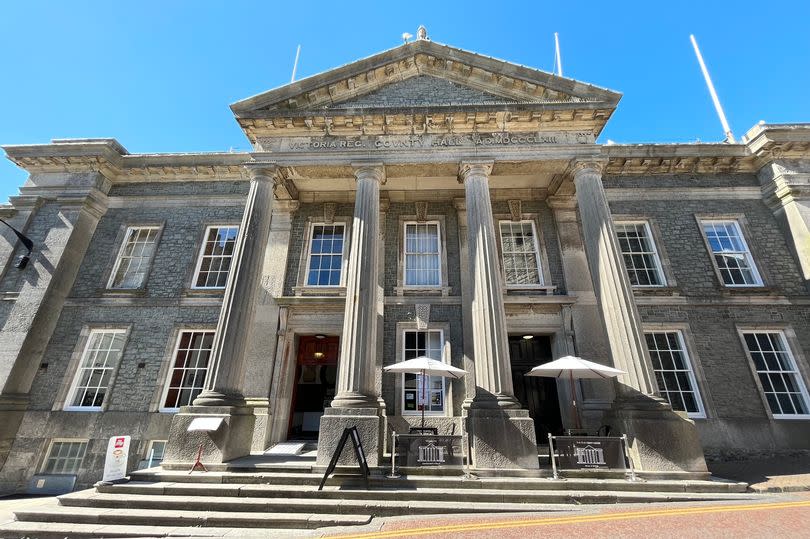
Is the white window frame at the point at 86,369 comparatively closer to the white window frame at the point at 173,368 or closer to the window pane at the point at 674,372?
the white window frame at the point at 173,368

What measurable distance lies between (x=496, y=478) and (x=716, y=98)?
18290mm

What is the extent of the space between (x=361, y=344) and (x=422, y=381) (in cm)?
311

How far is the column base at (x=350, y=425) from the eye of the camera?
7504 mm

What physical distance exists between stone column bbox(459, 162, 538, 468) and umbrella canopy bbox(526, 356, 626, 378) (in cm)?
100

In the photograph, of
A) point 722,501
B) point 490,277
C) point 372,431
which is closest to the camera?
point 722,501

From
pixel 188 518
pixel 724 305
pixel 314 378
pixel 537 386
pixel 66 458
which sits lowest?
pixel 188 518

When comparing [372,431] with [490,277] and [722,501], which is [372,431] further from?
[722,501]

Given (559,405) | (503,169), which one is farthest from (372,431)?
(503,169)

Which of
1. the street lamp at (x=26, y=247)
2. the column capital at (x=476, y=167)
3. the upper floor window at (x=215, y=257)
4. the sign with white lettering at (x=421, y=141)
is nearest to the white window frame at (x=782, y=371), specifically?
the sign with white lettering at (x=421, y=141)

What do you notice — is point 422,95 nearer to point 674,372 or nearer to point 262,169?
point 262,169

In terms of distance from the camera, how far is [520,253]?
1268 cm

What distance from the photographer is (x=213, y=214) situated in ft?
44.5

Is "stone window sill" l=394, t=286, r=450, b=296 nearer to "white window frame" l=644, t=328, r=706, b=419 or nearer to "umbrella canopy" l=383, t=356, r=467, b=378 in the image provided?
"umbrella canopy" l=383, t=356, r=467, b=378

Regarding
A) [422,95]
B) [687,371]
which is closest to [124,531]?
[422,95]
